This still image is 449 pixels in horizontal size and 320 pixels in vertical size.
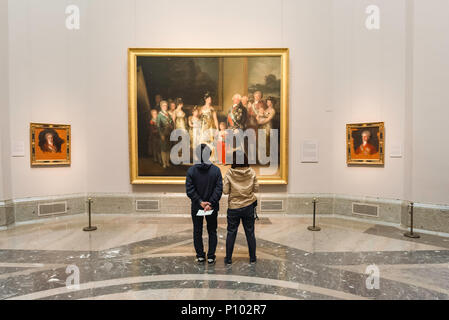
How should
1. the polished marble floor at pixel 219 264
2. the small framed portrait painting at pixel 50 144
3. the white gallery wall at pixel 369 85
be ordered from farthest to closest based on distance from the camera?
the small framed portrait painting at pixel 50 144, the white gallery wall at pixel 369 85, the polished marble floor at pixel 219 264

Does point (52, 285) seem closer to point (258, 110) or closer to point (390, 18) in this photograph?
point (258, 110)

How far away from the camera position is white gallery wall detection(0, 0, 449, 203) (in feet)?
24.0

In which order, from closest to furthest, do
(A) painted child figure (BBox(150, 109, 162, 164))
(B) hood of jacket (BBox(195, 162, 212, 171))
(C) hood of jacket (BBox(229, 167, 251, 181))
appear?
(B) hood of jacket (BBox(195, 162, 212, 171)) → (C) hood of jacket (BBox(229, 167, 251, 181)) → (A) painted child figure (BBox(150, 109, 162, 164))

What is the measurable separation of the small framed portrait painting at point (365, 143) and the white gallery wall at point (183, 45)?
0.65 feet

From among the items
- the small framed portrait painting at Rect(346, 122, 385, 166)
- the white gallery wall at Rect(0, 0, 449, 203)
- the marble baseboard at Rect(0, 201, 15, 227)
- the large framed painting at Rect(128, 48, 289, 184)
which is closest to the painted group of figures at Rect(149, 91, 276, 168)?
the large framed painting at Rect(128, 48, 289, 184)

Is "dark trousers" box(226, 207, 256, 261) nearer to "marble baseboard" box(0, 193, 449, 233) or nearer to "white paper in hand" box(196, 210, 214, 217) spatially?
"white paper in hand" box(196, 210, 214, 217)

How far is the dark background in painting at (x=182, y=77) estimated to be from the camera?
789 cm

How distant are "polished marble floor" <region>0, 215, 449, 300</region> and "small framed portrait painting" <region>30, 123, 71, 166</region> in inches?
79.7

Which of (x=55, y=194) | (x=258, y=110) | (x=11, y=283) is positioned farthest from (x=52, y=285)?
(x=258, y=110)

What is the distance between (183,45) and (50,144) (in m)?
5.29

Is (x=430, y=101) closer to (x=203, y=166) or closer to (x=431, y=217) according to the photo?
(x=431, y=217)

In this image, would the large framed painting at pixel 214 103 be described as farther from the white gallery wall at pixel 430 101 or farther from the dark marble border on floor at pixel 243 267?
the white gallery wall at pixel 430 101

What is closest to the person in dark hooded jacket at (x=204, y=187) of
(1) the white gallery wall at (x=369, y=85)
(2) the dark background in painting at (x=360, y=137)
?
(1) the white gallery wall at (x=369, y=85)

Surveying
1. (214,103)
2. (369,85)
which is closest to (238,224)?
(214,103)
